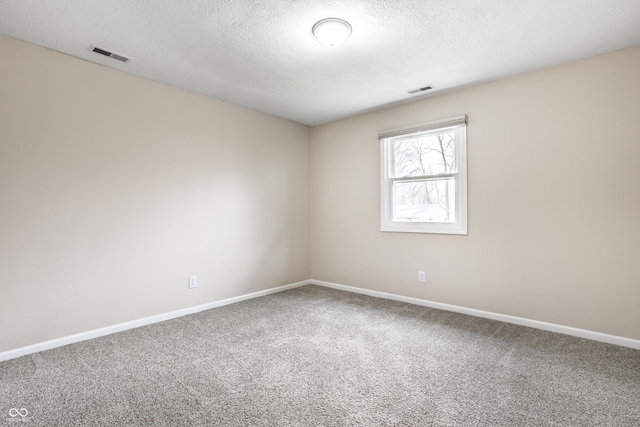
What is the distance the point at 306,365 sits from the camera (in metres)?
2.21

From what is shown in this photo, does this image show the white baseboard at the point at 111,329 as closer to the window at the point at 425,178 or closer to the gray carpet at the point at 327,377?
Result: the gray carpet at the point at 327,377

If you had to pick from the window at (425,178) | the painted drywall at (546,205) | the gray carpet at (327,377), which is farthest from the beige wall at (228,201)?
the gray carpet at (327,377)

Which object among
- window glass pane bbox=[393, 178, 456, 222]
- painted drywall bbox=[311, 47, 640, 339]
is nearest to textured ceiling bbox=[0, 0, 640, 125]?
painted drywall bbox=[311, 47, 640, 339]

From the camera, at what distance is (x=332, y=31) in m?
2.23

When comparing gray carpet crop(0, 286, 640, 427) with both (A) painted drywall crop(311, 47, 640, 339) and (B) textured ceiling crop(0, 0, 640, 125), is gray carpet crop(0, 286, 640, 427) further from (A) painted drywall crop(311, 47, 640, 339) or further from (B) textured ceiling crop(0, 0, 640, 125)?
(B) textured ceiling crop(0, 0, 640, 125)

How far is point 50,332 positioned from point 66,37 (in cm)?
230

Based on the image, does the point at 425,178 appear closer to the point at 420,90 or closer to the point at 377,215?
the point at 377,215

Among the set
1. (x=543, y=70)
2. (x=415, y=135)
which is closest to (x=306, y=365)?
(x=415, y=135)

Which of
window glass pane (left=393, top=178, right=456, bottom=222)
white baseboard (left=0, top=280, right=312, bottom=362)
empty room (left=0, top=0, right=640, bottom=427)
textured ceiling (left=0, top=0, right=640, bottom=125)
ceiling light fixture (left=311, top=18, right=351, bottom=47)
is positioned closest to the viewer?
empty room (left=0, top=0, right=640, bottom=427)

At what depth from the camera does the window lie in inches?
135

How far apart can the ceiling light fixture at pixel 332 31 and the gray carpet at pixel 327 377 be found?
7.68 ft

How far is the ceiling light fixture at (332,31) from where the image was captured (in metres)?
2.18

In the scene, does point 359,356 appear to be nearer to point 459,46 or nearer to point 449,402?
point 449,402

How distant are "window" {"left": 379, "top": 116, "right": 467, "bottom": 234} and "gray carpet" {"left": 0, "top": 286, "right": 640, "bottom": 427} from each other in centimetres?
118
